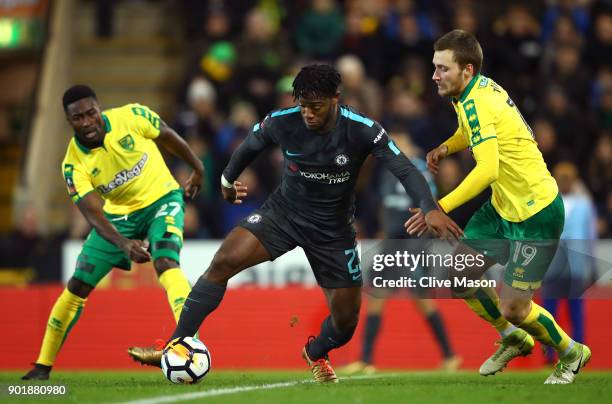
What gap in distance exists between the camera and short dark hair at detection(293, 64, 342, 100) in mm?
8344

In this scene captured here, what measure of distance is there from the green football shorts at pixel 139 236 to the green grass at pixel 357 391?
0.93 m

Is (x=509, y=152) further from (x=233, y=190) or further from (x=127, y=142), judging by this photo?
(x=127, y=142)

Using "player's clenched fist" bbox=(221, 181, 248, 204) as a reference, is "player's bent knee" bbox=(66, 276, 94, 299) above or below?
below

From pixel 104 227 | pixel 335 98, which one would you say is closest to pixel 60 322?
pixel 104 227

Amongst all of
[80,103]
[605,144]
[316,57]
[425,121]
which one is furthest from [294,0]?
[80,103]

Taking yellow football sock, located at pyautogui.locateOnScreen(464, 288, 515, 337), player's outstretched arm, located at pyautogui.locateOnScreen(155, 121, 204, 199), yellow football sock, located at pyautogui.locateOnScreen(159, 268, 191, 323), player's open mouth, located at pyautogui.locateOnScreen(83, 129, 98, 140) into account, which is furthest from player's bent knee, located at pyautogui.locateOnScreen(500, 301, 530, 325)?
player's open mouth, located at pyautogui.locateOnScreen(83, 129, 98, 140)

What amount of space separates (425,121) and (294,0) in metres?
4.35

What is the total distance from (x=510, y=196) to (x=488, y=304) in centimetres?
86

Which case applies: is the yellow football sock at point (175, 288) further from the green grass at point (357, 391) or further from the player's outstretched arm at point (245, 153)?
the player's outstretched arm at point (245, 153)

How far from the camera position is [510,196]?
346 inches

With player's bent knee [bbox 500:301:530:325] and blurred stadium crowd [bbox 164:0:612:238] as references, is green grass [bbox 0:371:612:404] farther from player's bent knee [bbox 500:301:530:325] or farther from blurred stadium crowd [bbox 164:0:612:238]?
blurred stadium crowd [bbox 164:0:612:238]

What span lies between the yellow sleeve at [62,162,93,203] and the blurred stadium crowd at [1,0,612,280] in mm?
5272

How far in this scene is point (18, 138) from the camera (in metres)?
21.0

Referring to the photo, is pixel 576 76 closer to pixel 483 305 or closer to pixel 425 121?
pixel 425 121
